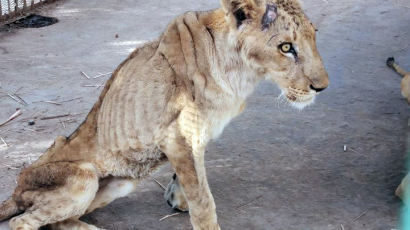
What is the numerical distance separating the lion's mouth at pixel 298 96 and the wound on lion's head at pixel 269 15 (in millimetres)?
345

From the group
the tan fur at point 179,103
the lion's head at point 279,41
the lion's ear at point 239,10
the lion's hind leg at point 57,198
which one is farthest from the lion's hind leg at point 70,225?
the lion's ear at point 239,10

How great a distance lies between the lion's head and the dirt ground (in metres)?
0.97

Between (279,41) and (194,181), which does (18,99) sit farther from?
(279,41)

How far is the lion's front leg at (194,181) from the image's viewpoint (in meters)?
3.31

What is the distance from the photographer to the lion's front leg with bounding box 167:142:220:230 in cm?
331

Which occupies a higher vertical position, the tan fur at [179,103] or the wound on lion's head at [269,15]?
the wound on lion's head at [269,15]

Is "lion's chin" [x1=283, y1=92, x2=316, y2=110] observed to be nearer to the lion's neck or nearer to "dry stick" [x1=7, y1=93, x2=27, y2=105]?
the lion's neck

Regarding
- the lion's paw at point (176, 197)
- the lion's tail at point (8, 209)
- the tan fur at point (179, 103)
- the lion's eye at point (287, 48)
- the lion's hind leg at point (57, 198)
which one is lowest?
the lion's paw at point (176, 197)

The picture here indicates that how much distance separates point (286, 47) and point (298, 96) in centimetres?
28

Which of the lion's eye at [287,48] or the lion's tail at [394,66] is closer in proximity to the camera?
the lion's eye at [287,48]

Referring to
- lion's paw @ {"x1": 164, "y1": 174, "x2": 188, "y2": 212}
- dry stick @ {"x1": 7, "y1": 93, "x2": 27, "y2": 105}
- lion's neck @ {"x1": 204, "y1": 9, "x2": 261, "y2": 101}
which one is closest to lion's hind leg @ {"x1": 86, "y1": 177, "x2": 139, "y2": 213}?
lion's paw @ {"x1": 164, "y1": 174, "x2": 188, "y2": 212}

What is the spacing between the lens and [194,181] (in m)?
3.32

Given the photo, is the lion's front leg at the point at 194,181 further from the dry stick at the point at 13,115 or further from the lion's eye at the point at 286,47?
the dry stick at the point at 13,115

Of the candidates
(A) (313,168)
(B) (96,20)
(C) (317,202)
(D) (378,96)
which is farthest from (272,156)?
(B) (96,20)
